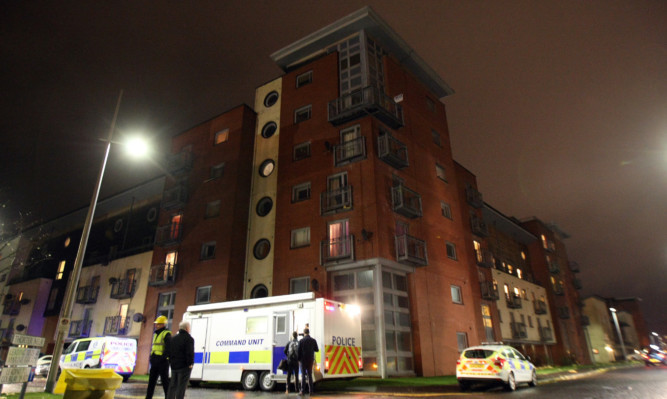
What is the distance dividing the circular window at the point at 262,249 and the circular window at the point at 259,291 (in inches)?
71.2

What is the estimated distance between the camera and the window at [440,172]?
27475 millimetres

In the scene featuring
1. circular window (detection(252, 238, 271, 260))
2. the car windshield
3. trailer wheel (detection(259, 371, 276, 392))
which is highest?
circular window (detection(252, 238, 271, 260))

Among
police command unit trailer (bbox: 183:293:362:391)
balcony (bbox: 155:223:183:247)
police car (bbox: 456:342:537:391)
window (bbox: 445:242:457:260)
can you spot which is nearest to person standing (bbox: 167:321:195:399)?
police command unit trailer (bbox: 183:293:362:391)

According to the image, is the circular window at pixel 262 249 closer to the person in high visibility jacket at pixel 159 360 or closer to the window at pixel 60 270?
the person in high visibility jacket at pixel 159 360

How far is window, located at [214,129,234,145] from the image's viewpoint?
28.4 metres

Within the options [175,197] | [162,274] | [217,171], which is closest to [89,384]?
[162,274]

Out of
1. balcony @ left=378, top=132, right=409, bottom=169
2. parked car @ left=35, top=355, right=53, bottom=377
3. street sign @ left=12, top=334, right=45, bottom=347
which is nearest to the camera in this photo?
street sign @ left=12, top=334, right=45, bottom=347

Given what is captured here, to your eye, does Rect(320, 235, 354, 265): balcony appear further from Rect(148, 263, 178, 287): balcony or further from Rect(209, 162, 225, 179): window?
Rect(148, 263, 178, 287): balcony

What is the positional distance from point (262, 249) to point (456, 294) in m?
12.7

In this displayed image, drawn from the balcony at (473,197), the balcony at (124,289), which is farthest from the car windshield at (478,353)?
the balcony at (124,289)

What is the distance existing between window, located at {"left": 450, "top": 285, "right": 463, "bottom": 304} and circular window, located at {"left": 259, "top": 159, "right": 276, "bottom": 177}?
14.0m

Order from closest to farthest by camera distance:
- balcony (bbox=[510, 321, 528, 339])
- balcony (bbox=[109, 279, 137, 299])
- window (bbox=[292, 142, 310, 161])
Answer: window (bbox=[292, 142, 310, 161]) < balcony (bbox=[109, 279, 137, 299]) < balcony (bbox=[510, 321, 528, 339])

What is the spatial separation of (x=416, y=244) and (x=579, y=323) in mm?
44080

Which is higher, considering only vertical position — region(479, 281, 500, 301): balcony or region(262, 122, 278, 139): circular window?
region(262, 122, 278, 139): circular window
